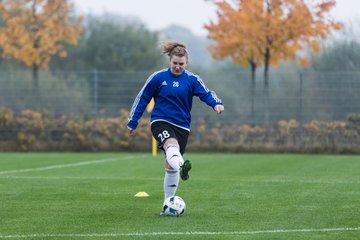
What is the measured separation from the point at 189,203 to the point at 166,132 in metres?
1.24

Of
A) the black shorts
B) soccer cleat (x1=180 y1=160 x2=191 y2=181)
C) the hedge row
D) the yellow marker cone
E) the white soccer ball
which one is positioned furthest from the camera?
the hedge row

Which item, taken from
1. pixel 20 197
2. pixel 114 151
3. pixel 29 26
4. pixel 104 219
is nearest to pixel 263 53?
pixel 114 151

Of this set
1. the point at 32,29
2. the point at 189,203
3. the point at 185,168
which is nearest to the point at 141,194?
the point at 189,203

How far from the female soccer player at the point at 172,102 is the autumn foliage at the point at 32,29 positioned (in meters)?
20.2

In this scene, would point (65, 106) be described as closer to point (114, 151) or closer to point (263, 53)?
point (114, 151)

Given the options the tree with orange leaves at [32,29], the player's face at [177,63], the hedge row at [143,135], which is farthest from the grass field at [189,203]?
the tree with orange leaves at [32,29]

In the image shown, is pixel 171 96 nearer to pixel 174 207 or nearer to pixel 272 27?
pixel 174 207

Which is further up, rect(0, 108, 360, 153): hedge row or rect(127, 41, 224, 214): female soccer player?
rect(127, 41, 224, 214): female soccer player

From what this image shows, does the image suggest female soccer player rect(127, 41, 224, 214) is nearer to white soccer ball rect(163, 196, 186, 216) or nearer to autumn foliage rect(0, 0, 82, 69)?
white soccer ball rect(163, 196, 186, 216)

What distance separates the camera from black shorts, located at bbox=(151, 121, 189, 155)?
9.08 meters

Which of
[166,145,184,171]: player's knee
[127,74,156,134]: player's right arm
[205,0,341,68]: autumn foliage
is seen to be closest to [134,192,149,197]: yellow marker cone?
[127,74,156,134]: player's right arm

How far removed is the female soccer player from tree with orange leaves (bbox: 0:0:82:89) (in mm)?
20054

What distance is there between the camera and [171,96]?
9.17m

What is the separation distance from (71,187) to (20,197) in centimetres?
152
